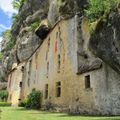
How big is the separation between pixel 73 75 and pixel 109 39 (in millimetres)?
7774

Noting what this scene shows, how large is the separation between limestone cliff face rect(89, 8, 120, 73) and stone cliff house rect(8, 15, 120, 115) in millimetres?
2127

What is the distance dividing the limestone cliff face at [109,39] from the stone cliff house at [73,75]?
2.13 meters

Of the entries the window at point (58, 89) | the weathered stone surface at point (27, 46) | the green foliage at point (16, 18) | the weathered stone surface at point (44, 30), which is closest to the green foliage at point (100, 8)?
the window at point (58, 89)

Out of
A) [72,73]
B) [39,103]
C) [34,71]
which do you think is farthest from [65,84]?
[34,71]

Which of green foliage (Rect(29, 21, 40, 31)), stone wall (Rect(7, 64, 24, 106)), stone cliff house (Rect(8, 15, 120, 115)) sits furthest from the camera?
green foliage (Rect(29, 21, 40, 31))

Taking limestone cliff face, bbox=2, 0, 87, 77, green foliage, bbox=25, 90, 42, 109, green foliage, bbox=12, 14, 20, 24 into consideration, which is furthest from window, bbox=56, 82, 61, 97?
green foliage, bbox=12, 14, 20, 24

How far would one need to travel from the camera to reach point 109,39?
1548 centimetres

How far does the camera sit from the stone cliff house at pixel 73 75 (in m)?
18.0

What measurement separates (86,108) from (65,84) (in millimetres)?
4572

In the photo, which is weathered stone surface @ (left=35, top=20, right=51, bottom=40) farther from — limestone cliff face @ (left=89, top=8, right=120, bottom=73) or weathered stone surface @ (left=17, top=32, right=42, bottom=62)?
limestone cliff face @ (left=89, top=8, right=120, bottom=73)

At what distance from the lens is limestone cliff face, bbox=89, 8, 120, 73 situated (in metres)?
14.8

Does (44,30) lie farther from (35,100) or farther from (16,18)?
(16,18)

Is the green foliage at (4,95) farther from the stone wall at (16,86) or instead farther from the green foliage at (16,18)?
the green foliage at (16,18)

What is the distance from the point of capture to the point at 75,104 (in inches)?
838
